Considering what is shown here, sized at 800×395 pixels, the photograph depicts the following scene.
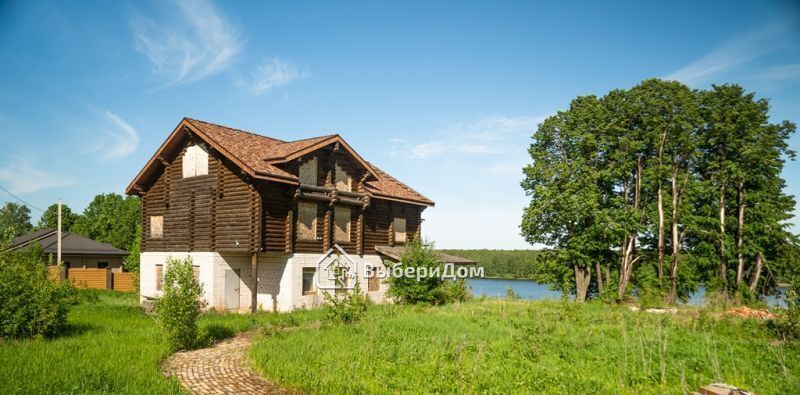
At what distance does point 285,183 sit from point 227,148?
2.91 m

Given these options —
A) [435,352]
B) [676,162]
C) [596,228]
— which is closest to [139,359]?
[435,352]

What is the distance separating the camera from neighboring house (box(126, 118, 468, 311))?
68.5ft

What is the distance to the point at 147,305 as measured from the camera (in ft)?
73.0

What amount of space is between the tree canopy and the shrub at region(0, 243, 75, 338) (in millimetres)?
23214

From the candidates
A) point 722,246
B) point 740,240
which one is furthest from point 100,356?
point 740,240

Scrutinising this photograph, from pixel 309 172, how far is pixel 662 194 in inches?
774

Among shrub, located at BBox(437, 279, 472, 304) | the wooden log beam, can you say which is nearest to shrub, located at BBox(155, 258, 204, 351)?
the wooden log beam

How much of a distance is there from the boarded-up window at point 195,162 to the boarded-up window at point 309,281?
262 inches

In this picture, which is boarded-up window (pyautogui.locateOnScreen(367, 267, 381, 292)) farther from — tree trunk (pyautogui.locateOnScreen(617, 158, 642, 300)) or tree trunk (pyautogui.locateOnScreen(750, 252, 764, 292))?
tree trunk (pyautogui.locateOnScreen(750, 252, 764, 292))

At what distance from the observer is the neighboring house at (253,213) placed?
822 inches

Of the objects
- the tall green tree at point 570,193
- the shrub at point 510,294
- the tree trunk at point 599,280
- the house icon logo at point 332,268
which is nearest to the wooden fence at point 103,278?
the house icon logo at point 332,268

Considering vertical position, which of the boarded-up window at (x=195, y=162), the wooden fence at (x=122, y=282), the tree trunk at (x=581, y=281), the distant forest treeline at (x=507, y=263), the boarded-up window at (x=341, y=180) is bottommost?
the distant forest treeline at (x=507, y=263)

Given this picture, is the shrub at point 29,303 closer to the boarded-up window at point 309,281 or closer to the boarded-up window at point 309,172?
the boarded-up window at point 309,281

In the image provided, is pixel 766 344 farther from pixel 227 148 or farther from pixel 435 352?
pixel 227 148
